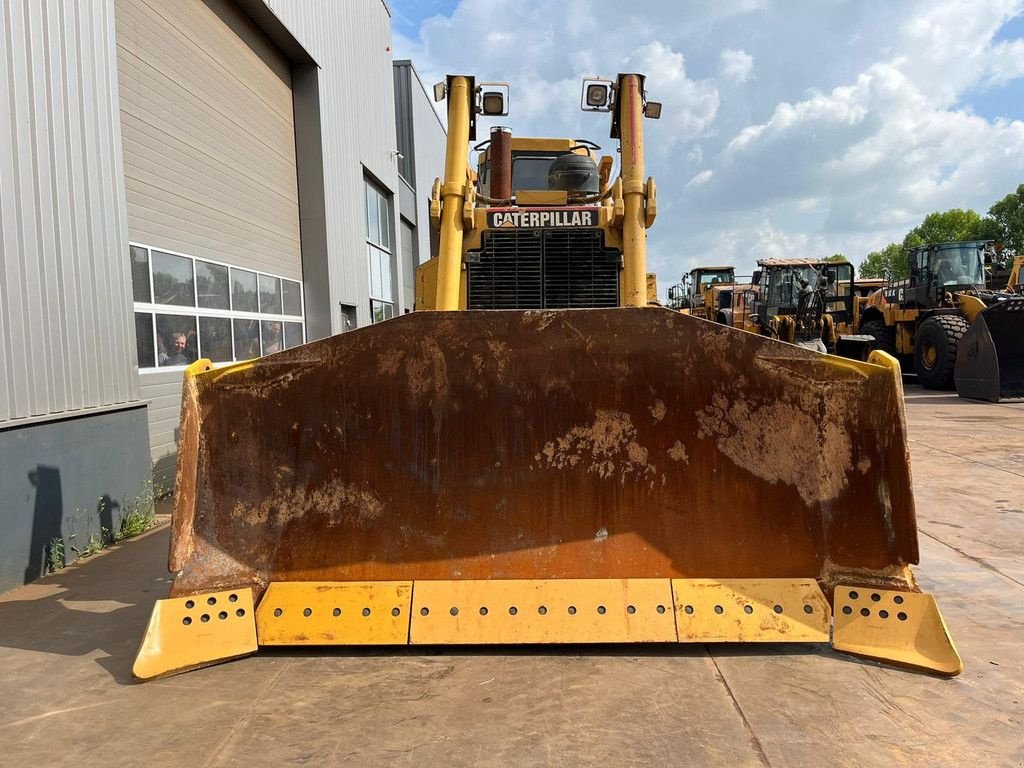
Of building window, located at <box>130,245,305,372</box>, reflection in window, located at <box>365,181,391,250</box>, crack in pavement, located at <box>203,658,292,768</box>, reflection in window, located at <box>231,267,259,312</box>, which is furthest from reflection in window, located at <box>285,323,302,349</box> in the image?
crack in pavement, located at <box>203,658,292,768</box>

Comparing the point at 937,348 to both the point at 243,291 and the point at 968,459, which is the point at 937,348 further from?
the point at 243,291

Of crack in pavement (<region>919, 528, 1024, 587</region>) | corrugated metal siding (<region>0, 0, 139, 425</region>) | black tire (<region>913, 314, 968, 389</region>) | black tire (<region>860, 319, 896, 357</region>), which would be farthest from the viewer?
black tire (<region>860, 319, 896, 357</region>)

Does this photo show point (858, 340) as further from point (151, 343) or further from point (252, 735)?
point (252, 735)

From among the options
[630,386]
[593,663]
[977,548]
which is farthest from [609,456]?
[977,548]

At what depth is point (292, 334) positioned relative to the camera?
11312 mm

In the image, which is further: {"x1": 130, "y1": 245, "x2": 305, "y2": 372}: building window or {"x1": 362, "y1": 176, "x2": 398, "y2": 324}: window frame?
{"x1": 362, "y1": 176, "x2": 398, "y2": 324}: window frame

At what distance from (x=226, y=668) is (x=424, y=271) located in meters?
4.41

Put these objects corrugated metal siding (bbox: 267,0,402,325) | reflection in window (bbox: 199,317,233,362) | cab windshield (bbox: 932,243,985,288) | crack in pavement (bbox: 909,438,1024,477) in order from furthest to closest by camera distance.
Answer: cab windshield (bbox: 932,243,985,288), corrugated metal siding (bbox: 267,0,402,325), reflection in window (bbox: 199,317,233,362), crack in pavement (bbox: 909,438,1024,477)

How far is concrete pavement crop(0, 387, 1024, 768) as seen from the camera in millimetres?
2506

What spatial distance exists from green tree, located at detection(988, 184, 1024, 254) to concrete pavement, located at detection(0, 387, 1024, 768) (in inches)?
2443

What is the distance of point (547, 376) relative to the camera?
11.9 feet

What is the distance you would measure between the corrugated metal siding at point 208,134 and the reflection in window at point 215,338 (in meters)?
0.80

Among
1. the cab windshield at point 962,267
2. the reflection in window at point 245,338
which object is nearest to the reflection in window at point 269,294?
the reflection in window at point 245,338

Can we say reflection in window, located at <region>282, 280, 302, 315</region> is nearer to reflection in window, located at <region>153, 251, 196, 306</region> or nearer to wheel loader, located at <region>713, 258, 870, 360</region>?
reflection in window, located at <region>153, 251, 196, 306</region>
